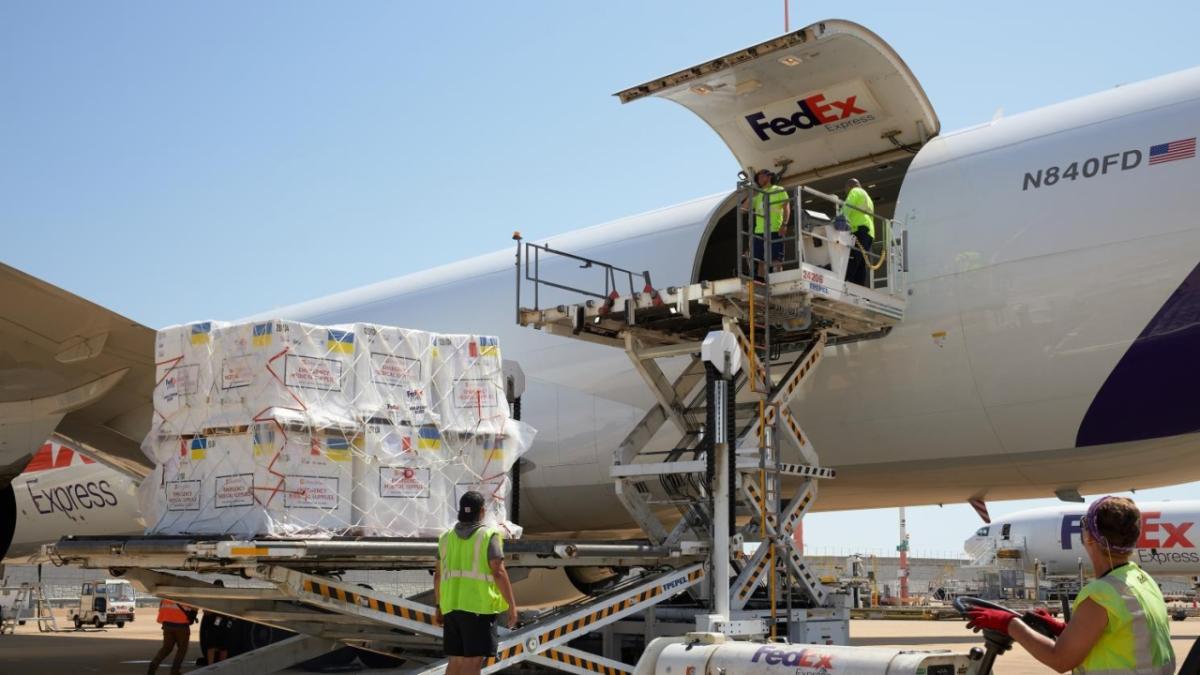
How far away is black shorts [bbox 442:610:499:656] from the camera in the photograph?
7035mm

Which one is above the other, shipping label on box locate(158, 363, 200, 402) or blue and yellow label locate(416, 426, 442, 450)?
shipping label on box locate(158, 363, 200, 402)

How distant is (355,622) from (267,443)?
5.94ft

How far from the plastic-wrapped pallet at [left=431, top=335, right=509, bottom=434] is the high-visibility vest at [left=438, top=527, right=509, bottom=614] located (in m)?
2.11

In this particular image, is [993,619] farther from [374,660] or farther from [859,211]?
[374,660]

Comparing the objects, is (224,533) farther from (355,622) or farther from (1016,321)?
(1016,321)

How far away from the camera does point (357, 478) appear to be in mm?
8609

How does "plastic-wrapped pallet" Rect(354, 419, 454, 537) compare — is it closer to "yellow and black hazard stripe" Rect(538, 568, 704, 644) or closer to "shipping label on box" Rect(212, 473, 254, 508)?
"shipping label on box" Rect(212, 473, 254, 508)

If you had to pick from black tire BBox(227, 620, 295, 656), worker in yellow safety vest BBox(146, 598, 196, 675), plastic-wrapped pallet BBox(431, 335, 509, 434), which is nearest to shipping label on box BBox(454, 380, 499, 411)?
plastic-wrapped pallet BBox(431, 335, 509, 434)

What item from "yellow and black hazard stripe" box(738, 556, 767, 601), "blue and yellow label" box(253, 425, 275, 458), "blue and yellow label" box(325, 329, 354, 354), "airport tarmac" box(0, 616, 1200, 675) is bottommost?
"airport tarmac" box(0, 616, 1200, 675)

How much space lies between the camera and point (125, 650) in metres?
19.7

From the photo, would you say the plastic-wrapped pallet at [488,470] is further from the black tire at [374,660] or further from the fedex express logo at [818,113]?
the fedex express logo at [818,113]

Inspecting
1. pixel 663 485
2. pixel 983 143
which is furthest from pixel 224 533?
pixel 983 143

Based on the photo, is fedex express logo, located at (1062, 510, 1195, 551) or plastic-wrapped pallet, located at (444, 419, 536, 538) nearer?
plastic-wrapped pallet, located at (444, 419, 536, 538)

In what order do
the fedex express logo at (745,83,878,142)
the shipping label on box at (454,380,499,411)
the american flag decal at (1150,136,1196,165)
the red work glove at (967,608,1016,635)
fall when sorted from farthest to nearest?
the fedex express logo at (745,83,878,142) < the american flag decal at (1150,136,1196,165) < the shipping label on box at (454,380,499,411) < the red work glove at (967,608,1016,635)
